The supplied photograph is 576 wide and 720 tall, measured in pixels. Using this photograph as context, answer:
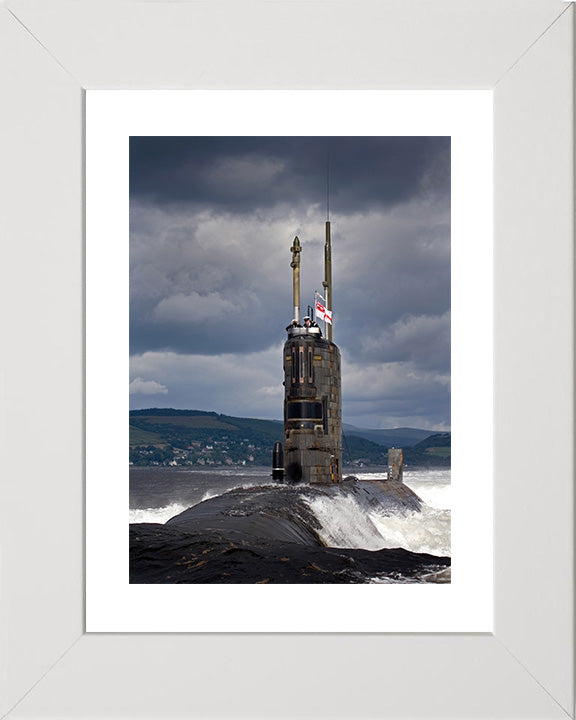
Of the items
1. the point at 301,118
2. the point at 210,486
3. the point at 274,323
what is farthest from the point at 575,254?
the point at 210,486

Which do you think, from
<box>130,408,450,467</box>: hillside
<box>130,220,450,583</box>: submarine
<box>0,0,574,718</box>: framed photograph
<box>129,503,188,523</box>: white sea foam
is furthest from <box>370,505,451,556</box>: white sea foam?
<box>129,503,188,523</box>: white sea foam

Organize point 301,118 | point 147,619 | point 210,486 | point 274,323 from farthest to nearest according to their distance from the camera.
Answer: point 210,486
point 274,323
point 301,118
point 147,619

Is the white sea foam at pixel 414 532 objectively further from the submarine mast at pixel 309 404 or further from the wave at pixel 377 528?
the submarine mast at pixel 309 404

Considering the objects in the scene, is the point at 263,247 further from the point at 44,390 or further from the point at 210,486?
the point at 44,390

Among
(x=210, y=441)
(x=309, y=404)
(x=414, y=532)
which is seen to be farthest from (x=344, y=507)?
(x=210, y=441)

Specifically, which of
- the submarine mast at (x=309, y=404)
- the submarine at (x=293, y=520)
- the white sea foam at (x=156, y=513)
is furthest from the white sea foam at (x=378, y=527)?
the white sea foam at (x=156, y=513)

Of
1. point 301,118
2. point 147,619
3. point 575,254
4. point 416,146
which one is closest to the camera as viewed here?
point 575,254

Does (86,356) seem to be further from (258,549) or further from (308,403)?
(308,403)
